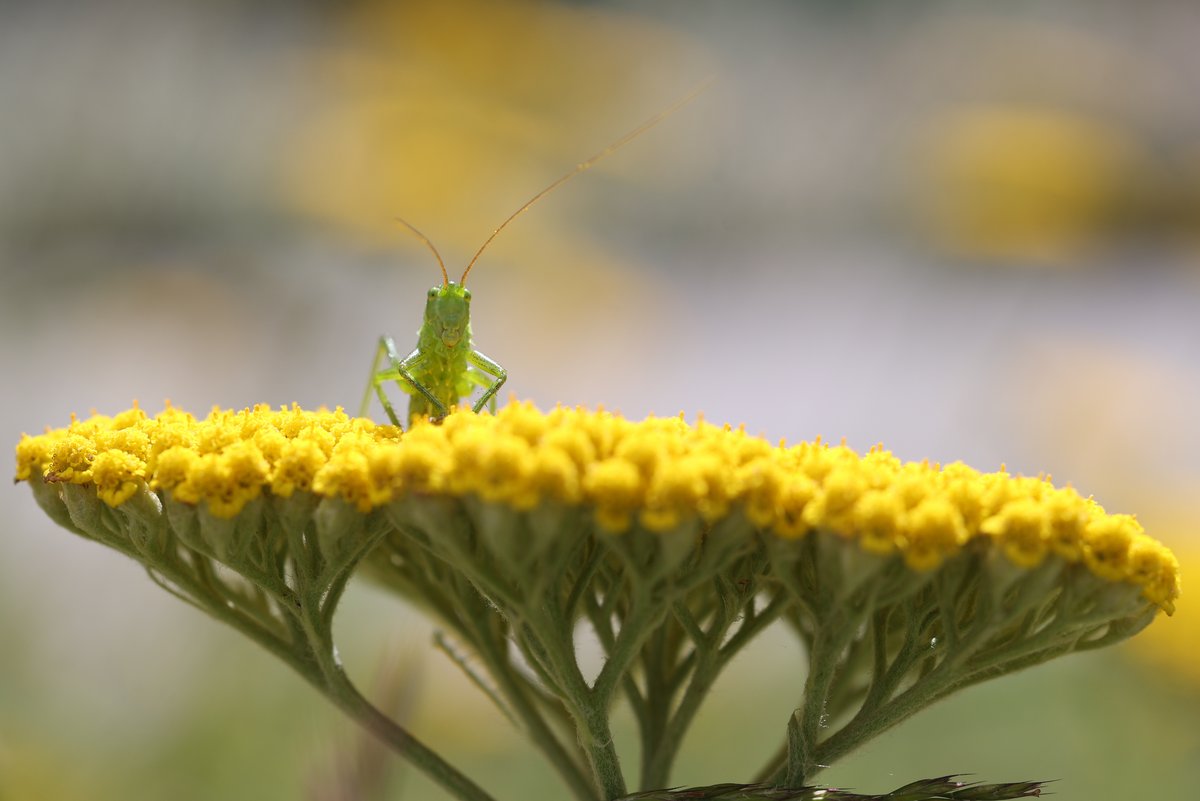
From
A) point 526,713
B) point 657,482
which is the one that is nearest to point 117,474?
point 526,713

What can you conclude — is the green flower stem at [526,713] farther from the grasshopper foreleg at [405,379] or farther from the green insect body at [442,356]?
the green insect body at [442,356]

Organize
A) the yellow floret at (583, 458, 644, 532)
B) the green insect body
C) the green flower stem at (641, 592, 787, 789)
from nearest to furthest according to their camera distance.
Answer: the yellow floret at (583, 458, 644, 532)
the green flower stem at (641, 592, 787, 789)
the green insect body

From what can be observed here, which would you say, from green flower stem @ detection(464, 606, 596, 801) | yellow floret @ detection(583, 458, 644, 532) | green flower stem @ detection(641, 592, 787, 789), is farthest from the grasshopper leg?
yellow floret @ detection(583, 458, 644, 532)

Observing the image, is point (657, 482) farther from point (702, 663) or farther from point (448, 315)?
point (448, 315)

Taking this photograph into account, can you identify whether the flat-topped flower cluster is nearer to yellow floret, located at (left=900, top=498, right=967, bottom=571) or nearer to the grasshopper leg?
yellow floret, located at (left=900, top=498, right=967, bottom=571)

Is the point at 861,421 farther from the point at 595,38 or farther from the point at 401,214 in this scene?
the point at 595,38

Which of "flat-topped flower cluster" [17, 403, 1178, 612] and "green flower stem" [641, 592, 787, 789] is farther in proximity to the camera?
"green flower stem" [641, 592, 787, 789]

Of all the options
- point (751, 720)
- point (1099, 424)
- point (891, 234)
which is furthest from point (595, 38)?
point (751, 720)

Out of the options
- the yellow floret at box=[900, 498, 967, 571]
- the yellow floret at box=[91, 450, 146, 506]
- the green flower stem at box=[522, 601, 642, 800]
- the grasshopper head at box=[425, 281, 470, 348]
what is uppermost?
the grasshopper head at box=[425, 281, 470, 348]
